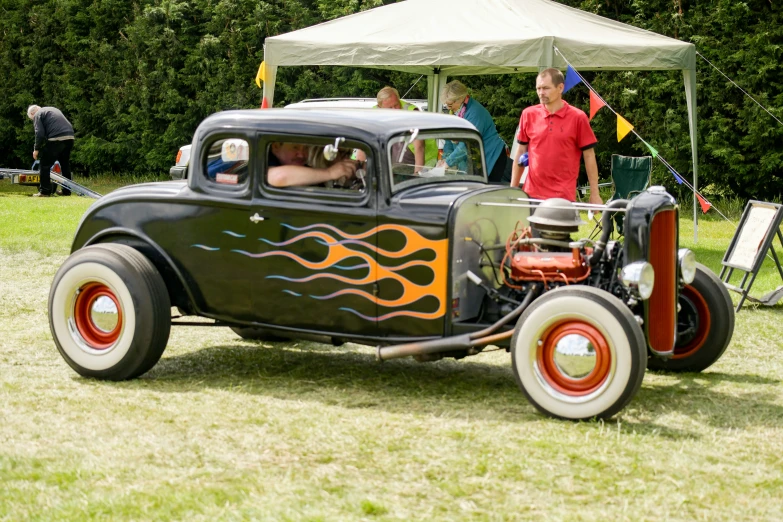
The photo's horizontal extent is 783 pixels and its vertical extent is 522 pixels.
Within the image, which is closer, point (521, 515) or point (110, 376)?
point (521, 515)

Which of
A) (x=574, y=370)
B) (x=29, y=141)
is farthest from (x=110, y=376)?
(x=29, y=141)

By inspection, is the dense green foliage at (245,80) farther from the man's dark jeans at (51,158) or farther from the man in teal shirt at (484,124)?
the man in teal shirt at (484,124)

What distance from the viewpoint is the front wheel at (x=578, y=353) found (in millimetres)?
4977

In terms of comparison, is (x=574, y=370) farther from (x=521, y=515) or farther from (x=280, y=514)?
(x=280, y=514)

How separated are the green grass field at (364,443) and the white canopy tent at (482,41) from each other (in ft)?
15.0

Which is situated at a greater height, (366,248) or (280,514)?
(366,248)

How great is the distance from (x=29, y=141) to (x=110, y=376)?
18215 millimetres

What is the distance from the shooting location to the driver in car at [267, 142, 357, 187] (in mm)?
5812

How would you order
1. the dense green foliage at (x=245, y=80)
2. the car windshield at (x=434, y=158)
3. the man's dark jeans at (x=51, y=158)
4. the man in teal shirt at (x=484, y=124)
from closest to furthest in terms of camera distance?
the car windshield at (x=434, y=158), the man in teal shirt at (x=484, y=124), the dense green foliage at (x=245, y=80), the man's dark jeans at (x=51, y=158)

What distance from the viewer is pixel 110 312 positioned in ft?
19.6

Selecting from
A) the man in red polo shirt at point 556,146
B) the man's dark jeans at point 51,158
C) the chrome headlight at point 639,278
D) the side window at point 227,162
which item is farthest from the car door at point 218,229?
the man's dark jeans at point 51,158

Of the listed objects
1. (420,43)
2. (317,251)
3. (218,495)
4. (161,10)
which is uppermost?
(161,10)

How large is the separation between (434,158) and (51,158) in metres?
13.1

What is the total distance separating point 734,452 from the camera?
186 inches
